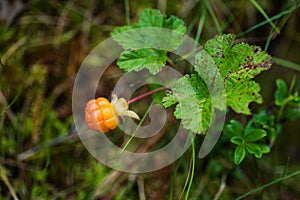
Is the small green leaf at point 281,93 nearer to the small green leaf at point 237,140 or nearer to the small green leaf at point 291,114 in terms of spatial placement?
the small green leaf at point 291,114

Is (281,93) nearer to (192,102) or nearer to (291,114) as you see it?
(291,114)

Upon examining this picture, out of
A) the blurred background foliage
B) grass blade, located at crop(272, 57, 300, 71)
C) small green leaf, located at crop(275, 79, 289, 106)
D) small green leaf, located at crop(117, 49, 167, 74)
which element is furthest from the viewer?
grass blade, located at crop(272, 57, 300, 71)

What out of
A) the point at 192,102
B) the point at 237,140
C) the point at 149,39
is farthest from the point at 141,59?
the point at 237,140

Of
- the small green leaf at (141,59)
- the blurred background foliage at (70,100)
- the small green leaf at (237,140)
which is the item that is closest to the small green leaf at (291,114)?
the blurred background foliage at (70,100)

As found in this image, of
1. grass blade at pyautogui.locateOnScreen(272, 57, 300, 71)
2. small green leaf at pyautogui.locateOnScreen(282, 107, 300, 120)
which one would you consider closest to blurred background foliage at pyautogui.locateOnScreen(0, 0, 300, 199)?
grass blade at pyautogui.locateOnScreen(272, 57, 300, 71)

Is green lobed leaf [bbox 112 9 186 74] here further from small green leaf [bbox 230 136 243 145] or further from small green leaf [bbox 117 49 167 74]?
small green leaf [bbox 230 136 243 145]

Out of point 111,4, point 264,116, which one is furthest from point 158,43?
point 111,4
